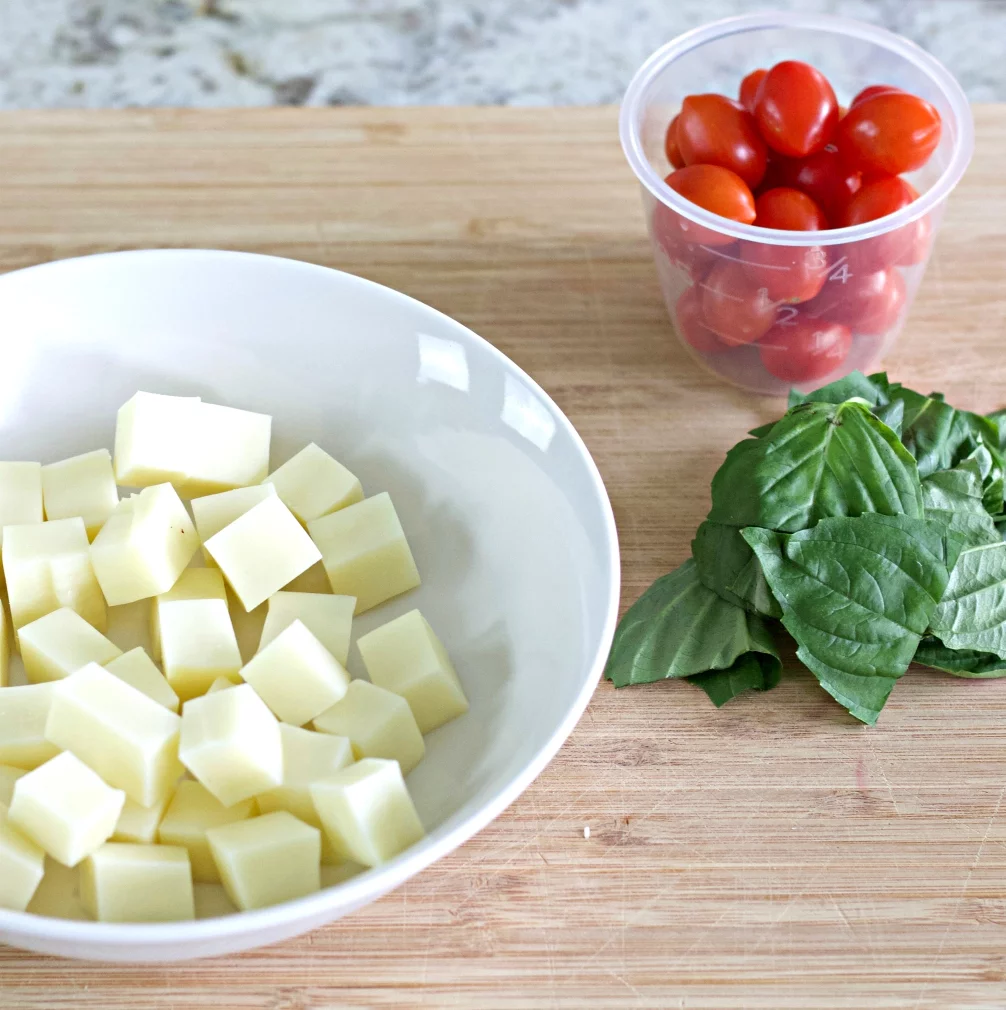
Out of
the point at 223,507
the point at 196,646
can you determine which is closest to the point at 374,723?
the point at 196,646

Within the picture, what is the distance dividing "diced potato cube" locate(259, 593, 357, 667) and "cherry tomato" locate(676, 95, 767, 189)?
2.29 ft

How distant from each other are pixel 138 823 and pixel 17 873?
0.32ft

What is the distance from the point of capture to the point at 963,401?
144 centimetres

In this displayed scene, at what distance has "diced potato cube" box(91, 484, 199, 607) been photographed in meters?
1.07

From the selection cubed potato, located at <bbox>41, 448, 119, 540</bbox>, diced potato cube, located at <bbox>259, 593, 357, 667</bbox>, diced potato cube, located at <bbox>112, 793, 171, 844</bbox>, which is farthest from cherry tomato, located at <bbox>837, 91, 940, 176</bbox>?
diced potato cube, located at <bbox>112, 793, 171, 844</bbox>

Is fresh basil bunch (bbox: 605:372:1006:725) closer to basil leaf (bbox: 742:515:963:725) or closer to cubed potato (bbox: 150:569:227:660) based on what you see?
basil leaf (bbox: 742:515:963:725)

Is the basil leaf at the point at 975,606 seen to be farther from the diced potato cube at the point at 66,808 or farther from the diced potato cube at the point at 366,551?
the diced potato cube at the point at 66,808

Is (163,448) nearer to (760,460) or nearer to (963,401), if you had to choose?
(760,460)

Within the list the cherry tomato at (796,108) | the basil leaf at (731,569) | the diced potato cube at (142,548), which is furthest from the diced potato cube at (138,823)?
the cherry tomato at (796,108)

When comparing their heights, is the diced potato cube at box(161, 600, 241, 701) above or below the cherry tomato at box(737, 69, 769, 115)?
below

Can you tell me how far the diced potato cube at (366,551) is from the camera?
1.15 m

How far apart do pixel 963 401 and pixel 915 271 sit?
190mm

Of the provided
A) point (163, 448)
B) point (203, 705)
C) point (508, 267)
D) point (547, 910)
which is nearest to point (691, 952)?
point (547, 910)

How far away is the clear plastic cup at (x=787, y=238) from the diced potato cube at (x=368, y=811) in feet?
2.41
